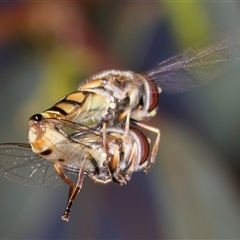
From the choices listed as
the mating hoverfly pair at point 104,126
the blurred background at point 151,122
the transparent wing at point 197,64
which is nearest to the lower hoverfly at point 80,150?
the mating hoverfly pair at point 104,126

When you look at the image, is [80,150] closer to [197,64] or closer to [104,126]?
[104,126]

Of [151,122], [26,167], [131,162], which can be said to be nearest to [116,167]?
[131,162]

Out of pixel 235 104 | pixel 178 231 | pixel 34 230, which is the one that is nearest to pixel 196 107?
pixel 235 104

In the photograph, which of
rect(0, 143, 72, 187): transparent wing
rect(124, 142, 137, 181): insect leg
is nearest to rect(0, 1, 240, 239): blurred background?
rect(0, 143, 72, 187): transparent wing

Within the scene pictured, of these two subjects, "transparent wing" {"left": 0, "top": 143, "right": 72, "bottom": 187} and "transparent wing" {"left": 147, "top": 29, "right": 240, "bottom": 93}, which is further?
"transparent wing" {"left": 147, "top": 29, "right": 240, "bottom": 93}

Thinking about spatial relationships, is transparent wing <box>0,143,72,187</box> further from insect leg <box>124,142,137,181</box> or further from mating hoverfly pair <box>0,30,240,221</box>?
insect leg <box>124,142,137,181</box>

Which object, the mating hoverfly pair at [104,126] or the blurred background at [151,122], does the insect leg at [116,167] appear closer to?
the mating hoverfly pair at [104,126]
